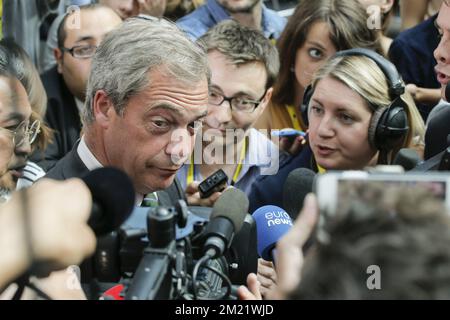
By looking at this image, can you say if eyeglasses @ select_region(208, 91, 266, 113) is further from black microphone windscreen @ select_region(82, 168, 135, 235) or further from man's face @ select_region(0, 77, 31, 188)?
black microphone windscreen @ select_region(82, 168, 135, 235)

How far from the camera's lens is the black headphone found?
2.78 m

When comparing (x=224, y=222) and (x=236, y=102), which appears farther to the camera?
(x=236, y=102)

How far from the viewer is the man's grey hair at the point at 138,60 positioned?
239 centimetres

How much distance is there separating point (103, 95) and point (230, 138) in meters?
1.02

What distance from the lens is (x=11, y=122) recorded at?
2.71m

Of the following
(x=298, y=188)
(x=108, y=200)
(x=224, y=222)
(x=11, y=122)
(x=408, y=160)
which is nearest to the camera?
(x=108, y=200)

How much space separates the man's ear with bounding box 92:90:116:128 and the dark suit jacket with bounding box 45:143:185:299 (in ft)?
0.40

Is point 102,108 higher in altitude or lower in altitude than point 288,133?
higher

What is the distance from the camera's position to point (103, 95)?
2432mm

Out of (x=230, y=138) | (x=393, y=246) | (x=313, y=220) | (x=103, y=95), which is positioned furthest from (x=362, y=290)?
(x=230, y=138)

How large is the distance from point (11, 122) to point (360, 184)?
1.77 m

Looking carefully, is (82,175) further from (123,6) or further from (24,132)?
(123,6)

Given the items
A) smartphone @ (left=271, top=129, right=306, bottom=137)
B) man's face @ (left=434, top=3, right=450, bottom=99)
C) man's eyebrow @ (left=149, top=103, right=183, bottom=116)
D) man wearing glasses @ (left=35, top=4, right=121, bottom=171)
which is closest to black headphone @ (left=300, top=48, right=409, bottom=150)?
man's face @ (left=434, top=3, right=450, bottom=99)

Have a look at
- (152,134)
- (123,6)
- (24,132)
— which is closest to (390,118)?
(152,134)
